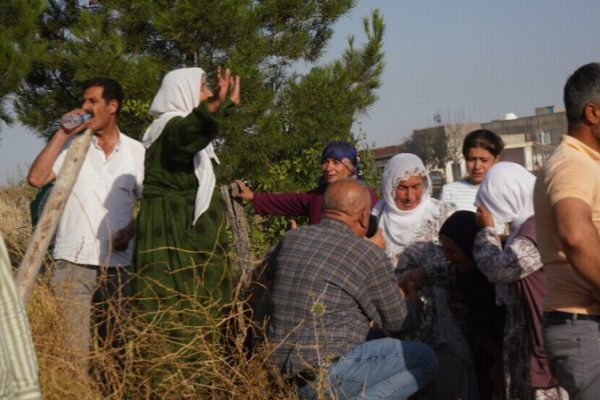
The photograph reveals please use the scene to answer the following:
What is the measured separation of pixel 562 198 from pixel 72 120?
8.50ft

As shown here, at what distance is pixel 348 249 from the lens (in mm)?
4074

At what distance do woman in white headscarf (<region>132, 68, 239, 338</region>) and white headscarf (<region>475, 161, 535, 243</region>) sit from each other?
1377 mm

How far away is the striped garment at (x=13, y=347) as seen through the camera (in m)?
1.93

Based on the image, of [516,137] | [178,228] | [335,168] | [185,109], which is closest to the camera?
[178,228]

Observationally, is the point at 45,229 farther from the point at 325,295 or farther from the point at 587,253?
the point at 587,253

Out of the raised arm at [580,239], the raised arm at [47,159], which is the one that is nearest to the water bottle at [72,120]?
the raised arm at [47,159]

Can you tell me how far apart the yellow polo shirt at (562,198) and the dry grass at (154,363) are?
1.54 meters

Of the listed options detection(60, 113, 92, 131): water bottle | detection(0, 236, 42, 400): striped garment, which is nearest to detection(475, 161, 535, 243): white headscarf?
detection(60, 113, 92, 131): water bottle

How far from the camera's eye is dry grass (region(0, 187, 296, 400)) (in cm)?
398

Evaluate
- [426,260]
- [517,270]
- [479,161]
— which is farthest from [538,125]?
[517,270]

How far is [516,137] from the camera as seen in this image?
232 feet

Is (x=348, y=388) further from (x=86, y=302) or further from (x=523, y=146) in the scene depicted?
(x=523, y=146)

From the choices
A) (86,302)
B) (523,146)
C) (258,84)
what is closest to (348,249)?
(86,302)

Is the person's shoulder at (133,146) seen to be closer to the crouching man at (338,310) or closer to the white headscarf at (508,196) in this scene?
the crouching man at (338,310)
